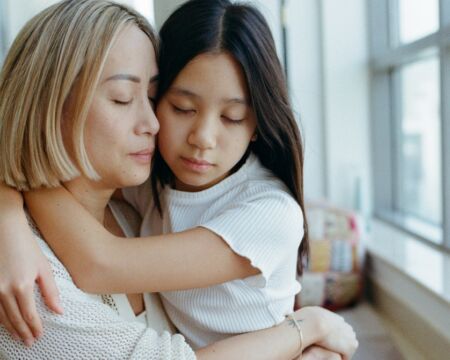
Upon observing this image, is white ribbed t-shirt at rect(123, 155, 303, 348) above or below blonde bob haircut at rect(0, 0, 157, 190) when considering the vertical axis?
below

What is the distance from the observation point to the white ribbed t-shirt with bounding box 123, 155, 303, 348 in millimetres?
1028

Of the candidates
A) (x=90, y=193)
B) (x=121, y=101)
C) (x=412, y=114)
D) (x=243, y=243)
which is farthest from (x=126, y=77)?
(x=412, y=114)

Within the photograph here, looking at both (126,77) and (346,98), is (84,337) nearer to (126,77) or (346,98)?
(126,77)

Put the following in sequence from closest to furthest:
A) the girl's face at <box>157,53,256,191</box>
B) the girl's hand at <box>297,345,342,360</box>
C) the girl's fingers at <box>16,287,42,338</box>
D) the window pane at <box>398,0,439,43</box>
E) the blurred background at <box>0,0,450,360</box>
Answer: the girl's fingers at <box>16,287,42,338</box> < the girl's face at <box>157,53,256,191</box> < the girl's hand at <box>297,345,342,360</box> < the blurred background at <box>0,0,450,360</box> < the window pane at <box>398,0,439,43</box>

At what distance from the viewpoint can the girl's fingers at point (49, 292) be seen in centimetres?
89

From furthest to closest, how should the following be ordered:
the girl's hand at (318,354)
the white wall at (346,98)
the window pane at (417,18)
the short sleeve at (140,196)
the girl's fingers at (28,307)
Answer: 1. the white wall at (346,98)
2. the window pane at (417,18)
3. the short sleeve at (140,196)
4. the girl's hand at (318,354)
5. the girl's fingers at (28,307)

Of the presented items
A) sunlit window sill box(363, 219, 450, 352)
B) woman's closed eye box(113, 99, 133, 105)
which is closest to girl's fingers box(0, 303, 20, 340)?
woman's closed eye box(113, 99, 133, 105)

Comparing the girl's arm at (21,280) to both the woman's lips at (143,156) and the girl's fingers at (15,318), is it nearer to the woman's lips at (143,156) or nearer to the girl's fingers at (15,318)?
the girl's fingers at (15,318)

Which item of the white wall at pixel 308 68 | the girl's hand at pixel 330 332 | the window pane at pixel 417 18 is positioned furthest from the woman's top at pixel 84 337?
the white wall at pixel 308 68

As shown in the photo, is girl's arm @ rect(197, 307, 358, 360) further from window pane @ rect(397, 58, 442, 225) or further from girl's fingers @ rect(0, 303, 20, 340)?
window pane @ rect(397, 58, 442, 225)

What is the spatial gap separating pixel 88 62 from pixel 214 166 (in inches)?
12.5

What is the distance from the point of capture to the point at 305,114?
3018 mm

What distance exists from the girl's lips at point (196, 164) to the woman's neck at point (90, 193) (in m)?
0.16

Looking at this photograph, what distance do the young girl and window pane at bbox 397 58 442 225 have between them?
4.67 ft
